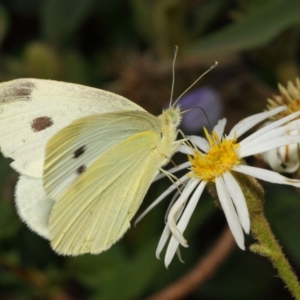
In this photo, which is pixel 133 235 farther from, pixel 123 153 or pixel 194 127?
pixel 123 153

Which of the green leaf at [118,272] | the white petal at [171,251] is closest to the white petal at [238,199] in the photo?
the white petal at [171,251]

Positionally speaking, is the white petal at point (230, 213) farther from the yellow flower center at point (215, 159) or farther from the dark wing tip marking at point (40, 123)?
the dark wing tip marking at point (40, 123)

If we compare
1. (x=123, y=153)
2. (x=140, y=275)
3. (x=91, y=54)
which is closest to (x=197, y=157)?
(x=123, y=153)

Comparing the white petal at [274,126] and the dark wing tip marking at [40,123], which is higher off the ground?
the dark wing tip marking at [40,123]

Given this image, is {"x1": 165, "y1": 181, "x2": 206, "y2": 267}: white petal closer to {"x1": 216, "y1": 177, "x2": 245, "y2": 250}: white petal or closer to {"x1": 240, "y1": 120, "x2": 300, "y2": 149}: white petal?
{"x1": 216, "y1": 177, "x2": 245, "y2": 250}: white petal

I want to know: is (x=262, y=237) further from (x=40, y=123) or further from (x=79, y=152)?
(x=40, y=123)

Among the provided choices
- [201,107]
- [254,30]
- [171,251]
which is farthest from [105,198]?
[254,30]

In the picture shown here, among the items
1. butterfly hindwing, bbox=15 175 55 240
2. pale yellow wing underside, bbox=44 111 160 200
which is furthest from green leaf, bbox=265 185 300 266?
butterfly hindwing, bbox=15 175 55 240

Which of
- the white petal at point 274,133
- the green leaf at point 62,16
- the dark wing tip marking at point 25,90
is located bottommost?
the white petal at point 274,133
